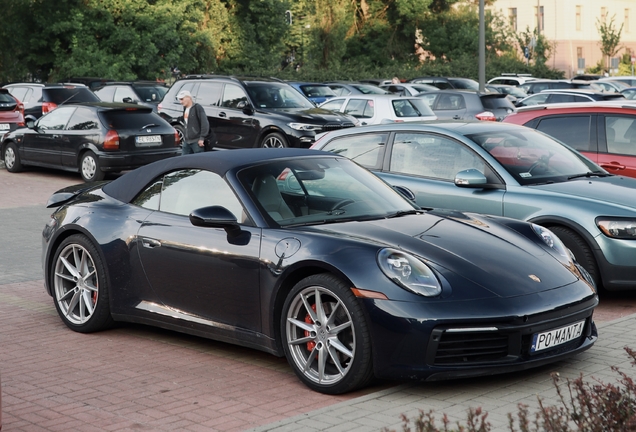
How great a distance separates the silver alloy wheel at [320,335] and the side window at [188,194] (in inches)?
34.0

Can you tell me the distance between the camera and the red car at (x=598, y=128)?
10828 mm

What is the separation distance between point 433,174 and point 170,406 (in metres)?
4.49

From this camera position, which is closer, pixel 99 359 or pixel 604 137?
pixel 99 359

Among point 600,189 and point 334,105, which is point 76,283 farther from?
point 334,105

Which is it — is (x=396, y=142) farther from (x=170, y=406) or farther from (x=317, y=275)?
(x=170, y=406)

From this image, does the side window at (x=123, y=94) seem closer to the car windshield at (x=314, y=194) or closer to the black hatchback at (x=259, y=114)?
the black hatchback at (x=259, y=114)

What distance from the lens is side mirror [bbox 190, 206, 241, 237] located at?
6.27 meters

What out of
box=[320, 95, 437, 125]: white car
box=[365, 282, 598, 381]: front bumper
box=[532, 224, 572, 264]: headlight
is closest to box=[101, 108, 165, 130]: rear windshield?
box=[320, 95, 437, 125]: white car

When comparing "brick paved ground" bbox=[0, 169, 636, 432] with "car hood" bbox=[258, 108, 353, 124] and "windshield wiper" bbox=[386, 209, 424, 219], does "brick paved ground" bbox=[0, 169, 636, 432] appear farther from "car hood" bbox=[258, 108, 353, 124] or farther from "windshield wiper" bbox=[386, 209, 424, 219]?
"car hood" bbox=[258, 108, 353, 124]

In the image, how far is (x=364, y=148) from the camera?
392 inches

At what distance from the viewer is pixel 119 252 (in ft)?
23.4

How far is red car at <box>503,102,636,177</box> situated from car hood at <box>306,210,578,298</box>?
4570 mm

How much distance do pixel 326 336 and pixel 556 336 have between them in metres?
1.37

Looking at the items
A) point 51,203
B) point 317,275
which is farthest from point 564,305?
point 51,203
